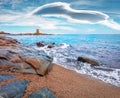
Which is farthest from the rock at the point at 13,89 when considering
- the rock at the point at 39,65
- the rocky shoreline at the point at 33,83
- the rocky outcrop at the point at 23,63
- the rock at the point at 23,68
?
the rock at the point at 39,65

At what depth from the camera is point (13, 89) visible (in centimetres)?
503

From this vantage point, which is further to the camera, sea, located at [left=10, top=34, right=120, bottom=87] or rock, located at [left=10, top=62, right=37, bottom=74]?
sea, located at [left=10, top=34, right=120, bottom=87]

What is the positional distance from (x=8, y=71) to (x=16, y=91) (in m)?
1.74

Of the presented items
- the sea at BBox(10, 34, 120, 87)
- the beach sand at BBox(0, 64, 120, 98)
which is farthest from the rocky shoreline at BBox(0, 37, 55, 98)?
the sea at BBox(10, 34, 120, 87)

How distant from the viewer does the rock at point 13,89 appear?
4.73 meters

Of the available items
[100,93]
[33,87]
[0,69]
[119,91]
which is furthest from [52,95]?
[119,91]

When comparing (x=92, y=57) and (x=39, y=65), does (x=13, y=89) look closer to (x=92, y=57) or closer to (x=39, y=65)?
(x=39, y=65)

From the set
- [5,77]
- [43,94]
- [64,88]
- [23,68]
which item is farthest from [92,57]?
[43,94]

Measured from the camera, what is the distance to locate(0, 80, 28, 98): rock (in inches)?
186

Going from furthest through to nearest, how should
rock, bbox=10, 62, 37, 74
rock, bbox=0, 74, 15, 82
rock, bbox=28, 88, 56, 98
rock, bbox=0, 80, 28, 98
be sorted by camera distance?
rock, bbox=10, 62, 37, 74, rock, bbox=0, 74, 15, 82, rock, bbox=28, 88, 56, 98, rock, bbox=0, 80, 28, 98

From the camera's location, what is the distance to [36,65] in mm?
7125

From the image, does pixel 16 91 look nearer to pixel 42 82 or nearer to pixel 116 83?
pixel 42 82

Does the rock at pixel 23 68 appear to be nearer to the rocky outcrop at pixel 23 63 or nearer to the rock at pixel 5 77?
the rocky outcrop at pixel 23 63

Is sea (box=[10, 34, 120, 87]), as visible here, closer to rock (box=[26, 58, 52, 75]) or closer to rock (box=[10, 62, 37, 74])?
rock (box=[26, 58, 52, 75])
